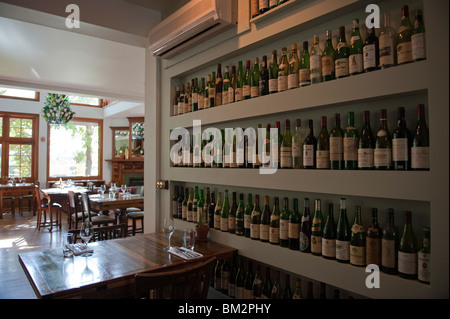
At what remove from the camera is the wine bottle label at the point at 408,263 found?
126 cm

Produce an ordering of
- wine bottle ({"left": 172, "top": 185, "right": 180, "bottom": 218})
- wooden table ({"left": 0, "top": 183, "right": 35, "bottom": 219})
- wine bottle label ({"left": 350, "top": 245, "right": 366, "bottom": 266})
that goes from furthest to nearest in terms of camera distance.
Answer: wooden table ({"left": 0, "top": 183, "right": 35, "bottom": 219})
wine bottle ({"left": 172, "top": 185, "right": 180, "bottom": 218})
wine bottle label ({"left": 350, "top": 245, "right": 366, "bottom": 266})

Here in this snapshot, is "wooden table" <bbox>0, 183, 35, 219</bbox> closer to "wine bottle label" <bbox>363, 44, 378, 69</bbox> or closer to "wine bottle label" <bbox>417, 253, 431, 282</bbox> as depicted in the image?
"wine bottle label" <bbox>363, 44, 378, 69</bbox>

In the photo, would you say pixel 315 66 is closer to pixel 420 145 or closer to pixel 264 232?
pixel 420 145

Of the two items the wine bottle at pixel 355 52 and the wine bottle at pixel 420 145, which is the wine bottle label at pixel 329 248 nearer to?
the wine bottle at pixel 420 145

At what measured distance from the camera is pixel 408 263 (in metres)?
1.27

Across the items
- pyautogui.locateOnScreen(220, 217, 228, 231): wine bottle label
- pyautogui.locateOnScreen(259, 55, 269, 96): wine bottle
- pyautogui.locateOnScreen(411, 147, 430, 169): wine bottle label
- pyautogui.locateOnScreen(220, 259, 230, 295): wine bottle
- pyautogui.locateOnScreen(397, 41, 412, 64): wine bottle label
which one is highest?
pyautogui.locateOnScreen(259, 55, 269, 96): wine bottle

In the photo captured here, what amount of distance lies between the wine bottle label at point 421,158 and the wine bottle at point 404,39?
1.33ft

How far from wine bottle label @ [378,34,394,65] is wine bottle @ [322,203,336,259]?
78 cm

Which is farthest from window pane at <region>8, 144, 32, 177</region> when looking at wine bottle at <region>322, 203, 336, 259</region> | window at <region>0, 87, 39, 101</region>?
wine bottle at <region>322, 203, 336, 259</region>

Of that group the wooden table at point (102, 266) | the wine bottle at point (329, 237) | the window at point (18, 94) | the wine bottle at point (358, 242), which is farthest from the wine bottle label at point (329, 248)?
the window at point (18, 94)

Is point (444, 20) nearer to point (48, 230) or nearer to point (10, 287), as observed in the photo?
point (10, 287)

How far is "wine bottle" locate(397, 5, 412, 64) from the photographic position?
132cm

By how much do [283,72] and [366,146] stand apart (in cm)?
70
